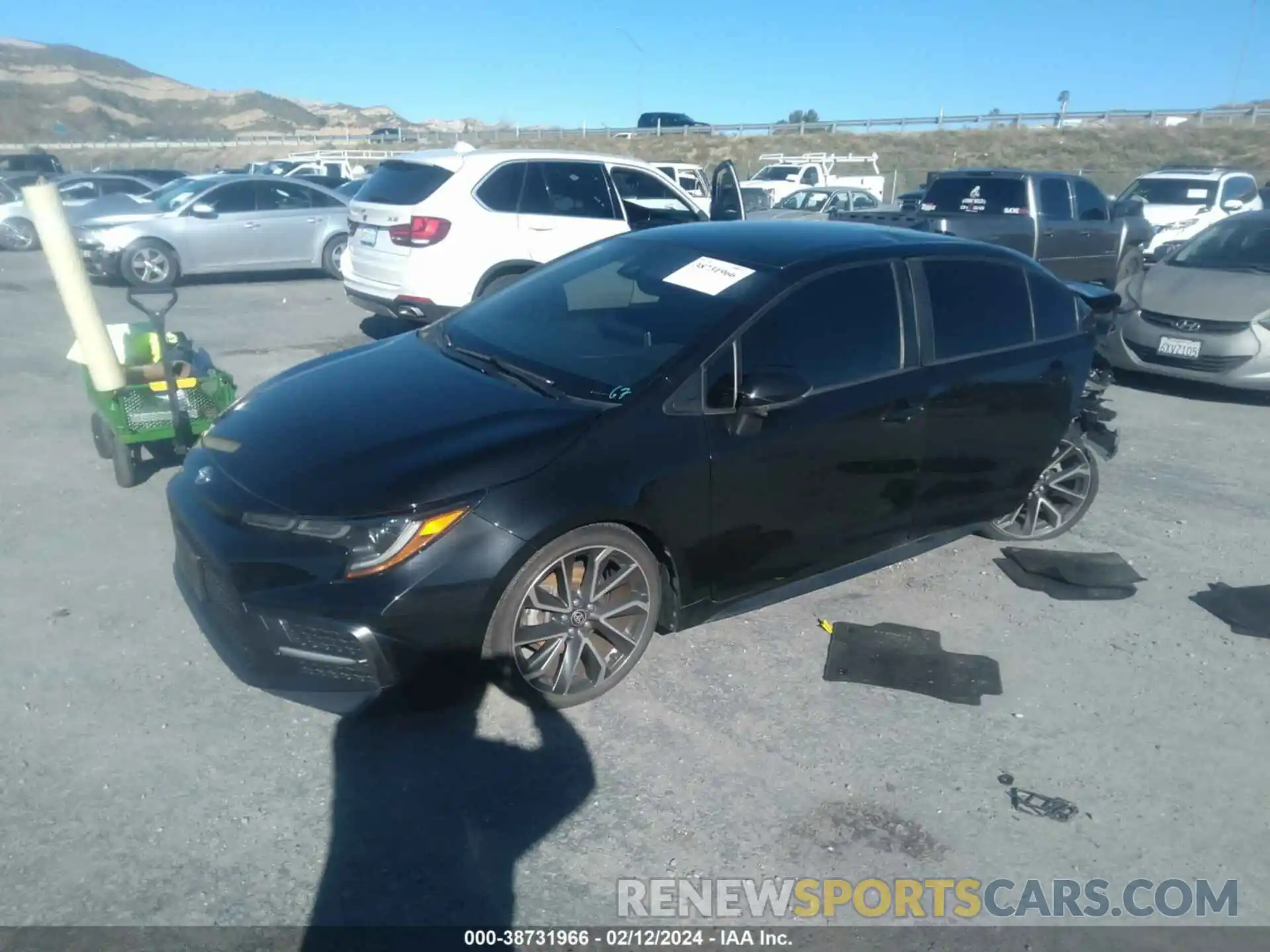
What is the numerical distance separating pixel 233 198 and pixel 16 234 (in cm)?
713

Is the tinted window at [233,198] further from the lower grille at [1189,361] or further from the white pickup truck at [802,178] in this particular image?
the lower grille at [1189,361]

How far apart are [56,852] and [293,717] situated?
2.79 ft

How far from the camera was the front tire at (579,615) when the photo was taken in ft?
11.2

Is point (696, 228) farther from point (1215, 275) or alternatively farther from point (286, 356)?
point (1215, 275)

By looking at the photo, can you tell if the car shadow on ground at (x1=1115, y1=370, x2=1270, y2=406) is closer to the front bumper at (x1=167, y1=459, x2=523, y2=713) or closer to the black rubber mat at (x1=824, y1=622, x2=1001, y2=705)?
Answer: the black rubber mat at (x1=824, y1=622, x2=1001, y2=705)

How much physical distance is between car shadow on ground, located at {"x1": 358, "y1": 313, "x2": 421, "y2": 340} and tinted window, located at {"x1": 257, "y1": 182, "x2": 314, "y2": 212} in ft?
13.0

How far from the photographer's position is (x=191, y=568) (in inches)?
144

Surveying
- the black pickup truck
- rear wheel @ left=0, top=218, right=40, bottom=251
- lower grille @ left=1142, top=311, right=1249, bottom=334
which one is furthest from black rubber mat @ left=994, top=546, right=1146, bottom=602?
rear wheel @ left=0, top=218, right=40, bottom=251

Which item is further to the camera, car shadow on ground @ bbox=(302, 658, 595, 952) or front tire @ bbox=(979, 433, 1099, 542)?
front tire @ bbox=(979, 433, 1099, 542)

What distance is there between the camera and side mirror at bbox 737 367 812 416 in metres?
3.72

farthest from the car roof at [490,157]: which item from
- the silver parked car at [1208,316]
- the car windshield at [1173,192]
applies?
the car windshield at [1173,192]

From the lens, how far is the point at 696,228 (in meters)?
4.89

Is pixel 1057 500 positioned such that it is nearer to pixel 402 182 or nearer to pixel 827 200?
pixel 402 182

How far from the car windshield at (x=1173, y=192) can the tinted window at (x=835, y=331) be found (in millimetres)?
16485
